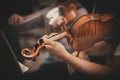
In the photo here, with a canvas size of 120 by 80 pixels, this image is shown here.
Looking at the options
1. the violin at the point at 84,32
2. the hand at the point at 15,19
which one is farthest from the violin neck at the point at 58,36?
the hand at the point at 15,19

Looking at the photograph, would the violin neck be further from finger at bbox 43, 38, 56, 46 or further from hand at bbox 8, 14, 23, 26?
hand at bbox 8, 14, 23, 26

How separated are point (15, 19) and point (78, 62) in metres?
0.52

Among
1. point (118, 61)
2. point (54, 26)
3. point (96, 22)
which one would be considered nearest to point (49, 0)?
point (54, 26)

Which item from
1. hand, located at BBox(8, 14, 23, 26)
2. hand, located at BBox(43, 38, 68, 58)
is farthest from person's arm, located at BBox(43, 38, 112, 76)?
hand, located at BBox(8, 14, 23, 26)

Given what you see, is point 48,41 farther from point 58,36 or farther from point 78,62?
point 78,62

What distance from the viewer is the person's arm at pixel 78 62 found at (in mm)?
2035

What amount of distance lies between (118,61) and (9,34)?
0.77 metres

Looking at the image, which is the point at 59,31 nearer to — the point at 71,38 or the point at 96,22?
the point at 71,38

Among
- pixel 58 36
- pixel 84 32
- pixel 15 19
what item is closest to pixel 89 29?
pixel 84 32

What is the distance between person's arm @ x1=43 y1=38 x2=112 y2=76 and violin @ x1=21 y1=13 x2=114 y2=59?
0.06m

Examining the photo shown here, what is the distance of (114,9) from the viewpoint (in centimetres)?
211

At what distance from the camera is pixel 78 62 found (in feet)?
6.78

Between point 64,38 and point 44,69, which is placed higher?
point 64,38

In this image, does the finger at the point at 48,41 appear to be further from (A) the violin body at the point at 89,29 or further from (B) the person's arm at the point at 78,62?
(A) the violin body at the point at 89,29
